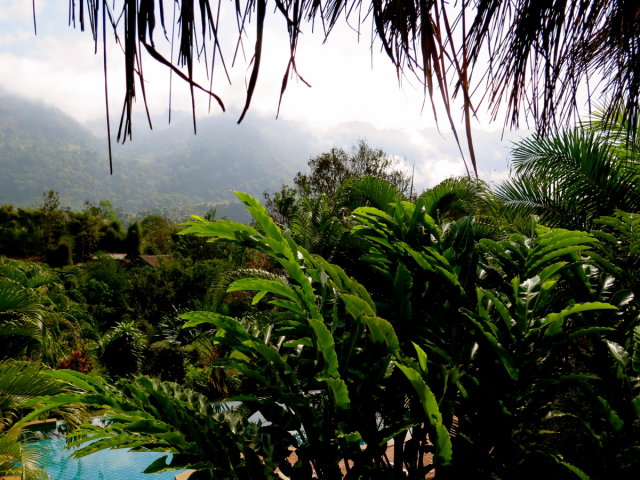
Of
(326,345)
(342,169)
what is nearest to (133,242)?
(342,169)

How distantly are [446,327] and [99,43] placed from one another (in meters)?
2.27

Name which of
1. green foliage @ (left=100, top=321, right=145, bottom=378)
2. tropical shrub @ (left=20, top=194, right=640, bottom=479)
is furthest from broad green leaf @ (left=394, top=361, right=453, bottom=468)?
green foliage @ (left=100, top=321, right=145, bottom=378)

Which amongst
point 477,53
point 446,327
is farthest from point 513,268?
point 477,53

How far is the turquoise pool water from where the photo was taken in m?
6.14

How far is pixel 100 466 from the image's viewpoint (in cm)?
643

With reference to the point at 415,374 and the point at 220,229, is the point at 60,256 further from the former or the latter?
the point at 415,374

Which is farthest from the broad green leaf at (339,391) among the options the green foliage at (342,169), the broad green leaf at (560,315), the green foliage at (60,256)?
the green foliage at (60,256)

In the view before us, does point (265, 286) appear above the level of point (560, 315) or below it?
above

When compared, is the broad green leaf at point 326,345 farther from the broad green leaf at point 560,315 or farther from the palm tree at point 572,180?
the palm tree at point 572,180

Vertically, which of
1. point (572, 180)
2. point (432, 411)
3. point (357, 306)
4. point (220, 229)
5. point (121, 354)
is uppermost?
point (572, 180)

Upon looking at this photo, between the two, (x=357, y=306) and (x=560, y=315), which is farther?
(x=560, y=315)

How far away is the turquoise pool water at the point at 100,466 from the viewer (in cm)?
614

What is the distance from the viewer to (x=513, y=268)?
2.60m

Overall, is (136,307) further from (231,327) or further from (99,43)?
(99,43)
